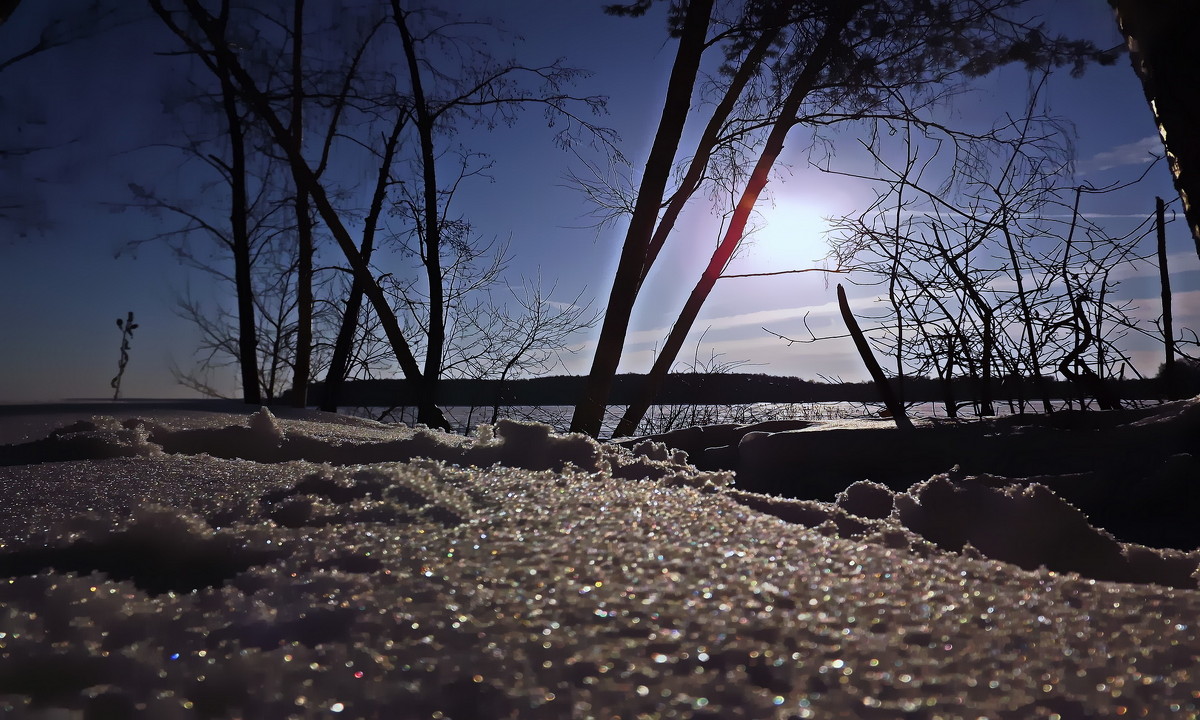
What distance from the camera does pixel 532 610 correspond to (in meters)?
0.53

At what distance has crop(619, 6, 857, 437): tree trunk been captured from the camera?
13.9ft

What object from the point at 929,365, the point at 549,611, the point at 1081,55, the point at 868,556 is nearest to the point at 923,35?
the point at 1081,55

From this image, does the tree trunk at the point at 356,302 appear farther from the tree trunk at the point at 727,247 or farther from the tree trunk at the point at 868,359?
the tree trunk at the point at 868,359

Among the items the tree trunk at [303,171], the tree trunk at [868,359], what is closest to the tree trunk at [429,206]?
the tree trunk at [303,171]

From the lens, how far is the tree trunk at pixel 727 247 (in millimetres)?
4223

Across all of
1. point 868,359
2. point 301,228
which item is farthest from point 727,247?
point 301,228

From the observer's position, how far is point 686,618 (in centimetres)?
52

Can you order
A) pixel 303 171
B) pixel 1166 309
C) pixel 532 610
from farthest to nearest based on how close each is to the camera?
1. pixel 303 171
2. pixel 1166 309
3. pixel 532 610

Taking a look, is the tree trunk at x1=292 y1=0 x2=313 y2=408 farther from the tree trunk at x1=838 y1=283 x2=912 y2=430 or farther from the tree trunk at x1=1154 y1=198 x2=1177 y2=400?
the tree trunk at x1=1154 y1=198 x2=1177 y2=400

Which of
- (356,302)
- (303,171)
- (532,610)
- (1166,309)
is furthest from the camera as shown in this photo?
(356,302)

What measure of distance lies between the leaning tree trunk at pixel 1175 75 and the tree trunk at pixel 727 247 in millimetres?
2363

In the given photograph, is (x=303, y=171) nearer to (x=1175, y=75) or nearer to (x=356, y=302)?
(x=356, y=302)

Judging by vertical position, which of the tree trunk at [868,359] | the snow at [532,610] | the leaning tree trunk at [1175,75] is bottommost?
the snow at [532,610]

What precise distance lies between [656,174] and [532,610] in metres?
2.98
